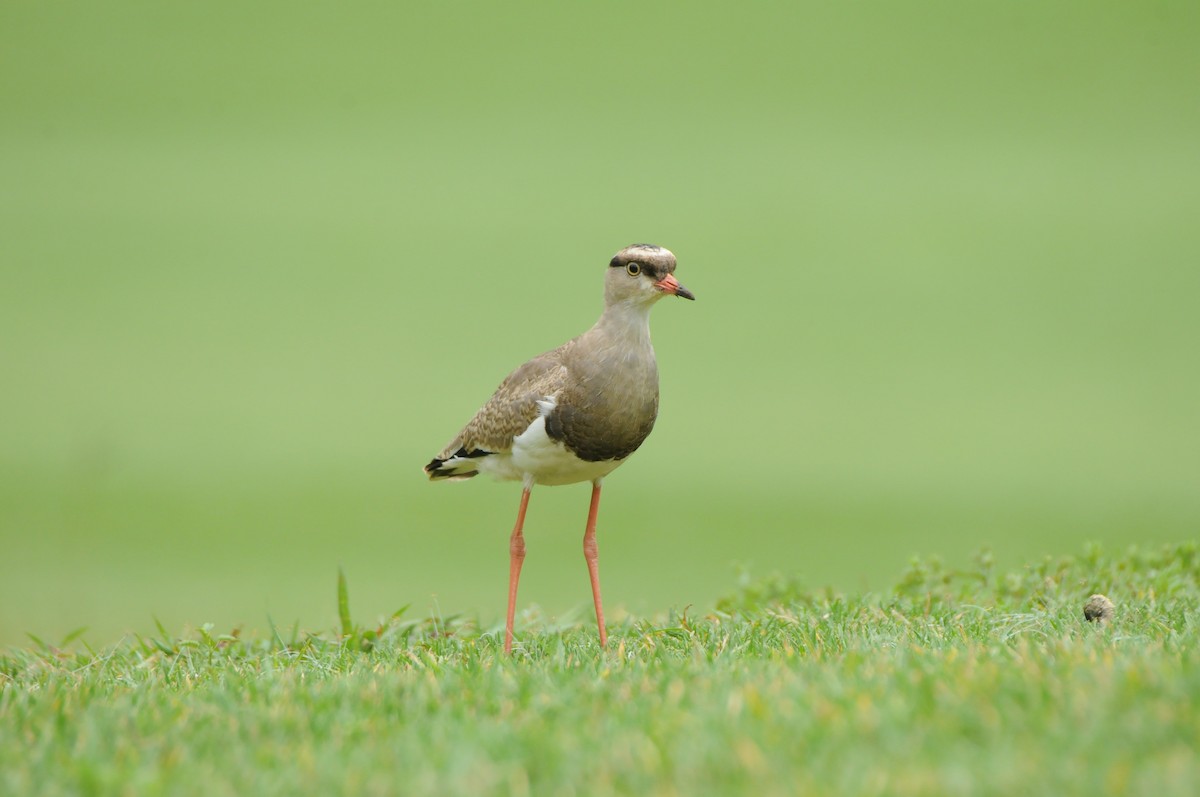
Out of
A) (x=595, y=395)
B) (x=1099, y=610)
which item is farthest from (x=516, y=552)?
(x=1099, y=610)

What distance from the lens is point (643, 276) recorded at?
16.7 feet

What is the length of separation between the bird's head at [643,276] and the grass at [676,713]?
4.71ft

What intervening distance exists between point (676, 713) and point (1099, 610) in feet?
7.94

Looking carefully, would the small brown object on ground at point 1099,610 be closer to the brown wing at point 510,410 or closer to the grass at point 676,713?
the grass at point 676,713

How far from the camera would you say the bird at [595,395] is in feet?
16.4

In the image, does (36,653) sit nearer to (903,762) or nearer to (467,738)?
(467,738)

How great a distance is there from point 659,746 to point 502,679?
1058 millimetres

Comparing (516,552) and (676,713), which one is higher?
(516,552)

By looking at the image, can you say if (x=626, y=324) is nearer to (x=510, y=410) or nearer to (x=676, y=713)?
(x=510, y=410)

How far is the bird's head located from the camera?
16.5 feet

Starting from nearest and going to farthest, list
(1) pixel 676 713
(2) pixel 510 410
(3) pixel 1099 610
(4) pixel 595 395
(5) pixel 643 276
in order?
(1) pixel 676 713 < (3) pixel 1099 610 < (4) pixel 595 395 < (5) pixel 643 276 < (2) pixel 510 410

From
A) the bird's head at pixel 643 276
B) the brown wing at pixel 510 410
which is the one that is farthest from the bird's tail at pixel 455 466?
the bird's head at pixel 643 276

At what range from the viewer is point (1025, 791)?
8.29ft

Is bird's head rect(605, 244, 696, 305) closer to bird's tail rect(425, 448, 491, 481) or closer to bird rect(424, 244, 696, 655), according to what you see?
bird rect(424, 244, 696, 655)
